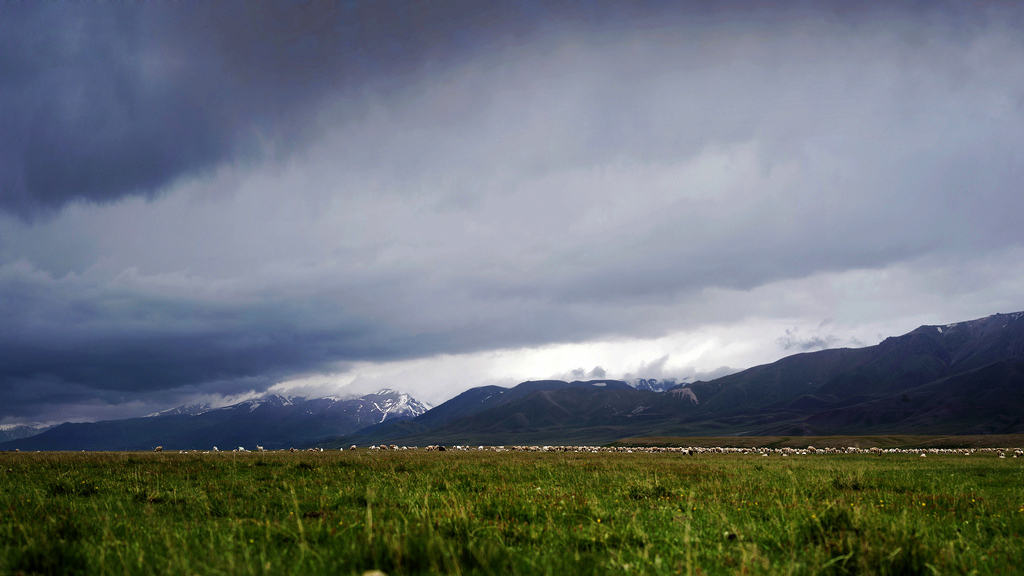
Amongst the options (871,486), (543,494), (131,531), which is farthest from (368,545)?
(871,486)

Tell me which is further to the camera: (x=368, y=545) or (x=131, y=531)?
(x=131, y=531)

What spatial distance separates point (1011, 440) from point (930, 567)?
119 metres

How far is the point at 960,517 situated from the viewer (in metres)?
9.49

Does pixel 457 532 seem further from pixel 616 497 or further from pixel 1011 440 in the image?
pixel 1011 440

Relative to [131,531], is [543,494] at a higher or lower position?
lower

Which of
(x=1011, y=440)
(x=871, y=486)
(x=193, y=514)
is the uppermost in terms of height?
(x=193, y=514)

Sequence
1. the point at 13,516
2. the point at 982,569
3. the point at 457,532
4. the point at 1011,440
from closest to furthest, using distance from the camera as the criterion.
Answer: the point at 982,569, the point at 457,532, the point at 13,516, the point at 1011,440

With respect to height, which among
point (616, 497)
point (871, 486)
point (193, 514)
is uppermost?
point (193, 514)

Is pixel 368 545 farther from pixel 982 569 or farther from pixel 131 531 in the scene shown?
pixel 982 569

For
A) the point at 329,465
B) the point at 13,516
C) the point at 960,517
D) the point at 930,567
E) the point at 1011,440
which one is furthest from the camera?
the point at 1011,440

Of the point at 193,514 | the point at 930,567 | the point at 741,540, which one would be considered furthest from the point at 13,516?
the point at 930,567

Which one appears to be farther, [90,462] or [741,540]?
[90,462]

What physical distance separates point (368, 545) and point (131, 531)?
185 inches

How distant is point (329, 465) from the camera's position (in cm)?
2094
